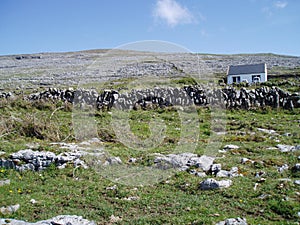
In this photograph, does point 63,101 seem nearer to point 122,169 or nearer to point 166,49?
point 166,49

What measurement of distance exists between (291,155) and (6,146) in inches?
407

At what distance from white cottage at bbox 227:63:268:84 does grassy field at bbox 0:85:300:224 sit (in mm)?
39711

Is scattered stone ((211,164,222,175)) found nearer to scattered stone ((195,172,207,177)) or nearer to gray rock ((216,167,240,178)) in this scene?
gray rock ((216,167,240,178))

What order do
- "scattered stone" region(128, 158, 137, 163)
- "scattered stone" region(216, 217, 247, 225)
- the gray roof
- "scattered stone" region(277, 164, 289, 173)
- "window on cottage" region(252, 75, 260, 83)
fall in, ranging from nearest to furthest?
1. "scattered stone" region(216, 217, 247, 225)
2. "scattered stone" region(277, 164, 289, 173)
3. "scattered stone" region(128, 158, 137, 163)
4. "window on cottage" region(252, 75, 260, 83)
5. the gray roof

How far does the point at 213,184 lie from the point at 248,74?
50129mm

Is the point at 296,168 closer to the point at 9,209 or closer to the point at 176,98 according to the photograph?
the point at 9,209

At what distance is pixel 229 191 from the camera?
341 inches

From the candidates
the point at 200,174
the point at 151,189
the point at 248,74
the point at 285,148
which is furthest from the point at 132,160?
the point at 248,74

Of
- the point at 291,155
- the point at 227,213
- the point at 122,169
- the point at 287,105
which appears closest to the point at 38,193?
the point at 122,169

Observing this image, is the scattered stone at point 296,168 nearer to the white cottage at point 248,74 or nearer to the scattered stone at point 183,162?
the scattered stone at point 183,162

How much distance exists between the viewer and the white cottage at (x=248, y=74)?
173 feet

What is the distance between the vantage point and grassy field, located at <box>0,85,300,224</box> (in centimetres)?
749

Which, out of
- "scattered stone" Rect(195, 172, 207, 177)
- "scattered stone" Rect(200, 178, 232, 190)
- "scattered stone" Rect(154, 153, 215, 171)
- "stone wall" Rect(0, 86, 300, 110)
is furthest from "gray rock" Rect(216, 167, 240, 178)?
"stone wall" Rect(0, 86, 300, 110)

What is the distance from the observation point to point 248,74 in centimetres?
5597
